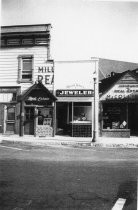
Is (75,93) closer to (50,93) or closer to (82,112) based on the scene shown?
(82,112)

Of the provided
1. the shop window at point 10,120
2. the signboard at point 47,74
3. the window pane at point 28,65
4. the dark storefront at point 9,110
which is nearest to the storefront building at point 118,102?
the signboard at point 47,74

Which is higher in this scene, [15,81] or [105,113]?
[15,81]

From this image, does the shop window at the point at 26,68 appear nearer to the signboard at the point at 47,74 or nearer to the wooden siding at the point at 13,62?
the wooden siding at the point at 13,62

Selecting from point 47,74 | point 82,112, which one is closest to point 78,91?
point 82,112

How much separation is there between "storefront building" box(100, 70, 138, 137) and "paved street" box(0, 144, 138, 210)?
28.3 feet

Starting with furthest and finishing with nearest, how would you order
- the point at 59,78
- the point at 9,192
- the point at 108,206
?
the point at 59,78 < the point at 9,192 < the point at 108,206

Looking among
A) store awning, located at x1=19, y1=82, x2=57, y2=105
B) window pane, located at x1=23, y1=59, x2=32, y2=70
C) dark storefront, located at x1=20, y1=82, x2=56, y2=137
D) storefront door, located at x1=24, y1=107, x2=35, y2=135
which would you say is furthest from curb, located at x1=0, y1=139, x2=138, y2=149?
window pane, located at x1=23, y1=59, x2=32, y2=70

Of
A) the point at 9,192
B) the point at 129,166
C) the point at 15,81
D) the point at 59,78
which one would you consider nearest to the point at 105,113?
the point at 59,78

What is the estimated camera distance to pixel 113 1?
24.2 feet

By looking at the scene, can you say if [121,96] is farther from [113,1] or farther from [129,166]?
[113,1]

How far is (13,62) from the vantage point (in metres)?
19.0

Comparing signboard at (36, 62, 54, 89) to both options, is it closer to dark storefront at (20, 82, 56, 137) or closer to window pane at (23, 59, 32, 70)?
dark storefront at (20, 82, 56, 137)

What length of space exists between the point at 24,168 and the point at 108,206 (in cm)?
356

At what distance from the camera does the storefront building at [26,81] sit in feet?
60.2
